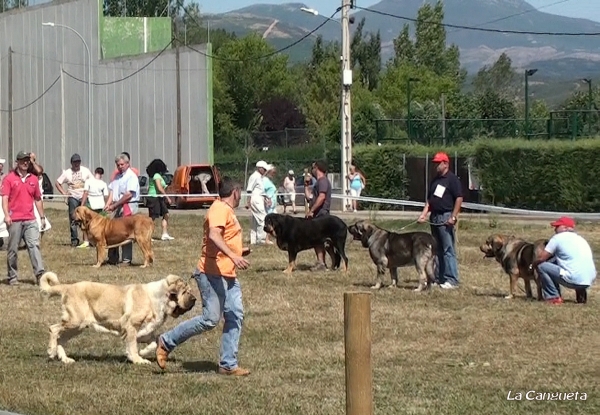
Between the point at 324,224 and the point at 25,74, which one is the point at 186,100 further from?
the point at 324,224

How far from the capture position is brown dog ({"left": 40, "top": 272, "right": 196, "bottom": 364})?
11.0 m

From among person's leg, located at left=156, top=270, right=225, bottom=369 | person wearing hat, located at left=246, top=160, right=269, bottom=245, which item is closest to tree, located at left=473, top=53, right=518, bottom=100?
person wearing hat, located at left=246, top=160, right=269, bottom=245

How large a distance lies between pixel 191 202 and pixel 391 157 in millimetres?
7543

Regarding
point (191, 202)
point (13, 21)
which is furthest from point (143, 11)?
point (191, 202)

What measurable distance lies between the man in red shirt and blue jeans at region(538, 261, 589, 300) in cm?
701

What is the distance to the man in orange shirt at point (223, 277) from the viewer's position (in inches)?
403

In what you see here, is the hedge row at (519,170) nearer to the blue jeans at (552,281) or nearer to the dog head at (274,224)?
the dog head at (274,224)

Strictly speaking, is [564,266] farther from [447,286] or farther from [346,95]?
[346,95]

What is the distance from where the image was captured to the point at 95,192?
23328 mm

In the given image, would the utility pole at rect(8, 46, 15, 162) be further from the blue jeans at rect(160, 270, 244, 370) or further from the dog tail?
the blue jeans at rect(160, 270, 244, 370)

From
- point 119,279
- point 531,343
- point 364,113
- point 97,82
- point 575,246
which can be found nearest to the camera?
point 531,343

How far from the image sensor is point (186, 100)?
51.8 meters

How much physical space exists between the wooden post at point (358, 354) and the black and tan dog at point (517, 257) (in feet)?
30.5

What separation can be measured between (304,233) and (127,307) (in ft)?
27.2
